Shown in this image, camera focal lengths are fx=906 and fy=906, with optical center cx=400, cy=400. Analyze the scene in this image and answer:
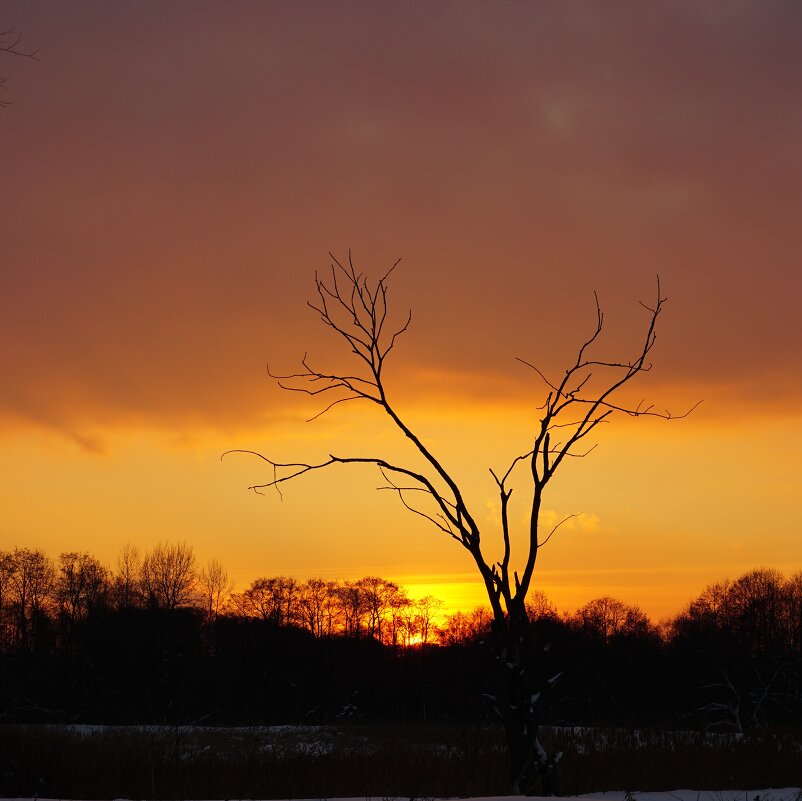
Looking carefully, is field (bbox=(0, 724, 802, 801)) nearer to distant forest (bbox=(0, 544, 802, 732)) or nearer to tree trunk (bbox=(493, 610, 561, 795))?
tree trunk (bbox=(493, 610, 561, 795))

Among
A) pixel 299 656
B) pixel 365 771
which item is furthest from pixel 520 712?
pixel 299 656

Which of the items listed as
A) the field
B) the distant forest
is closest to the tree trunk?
the field

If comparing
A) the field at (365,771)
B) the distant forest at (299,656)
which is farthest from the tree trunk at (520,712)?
the distant forest at (299,656)

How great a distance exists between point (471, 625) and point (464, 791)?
74.8 m

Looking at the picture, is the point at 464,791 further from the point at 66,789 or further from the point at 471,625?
the point at 471,625

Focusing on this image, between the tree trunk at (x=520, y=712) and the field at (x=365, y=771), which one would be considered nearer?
the tree trunk at (x=520, y=712)

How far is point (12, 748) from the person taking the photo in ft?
41.1

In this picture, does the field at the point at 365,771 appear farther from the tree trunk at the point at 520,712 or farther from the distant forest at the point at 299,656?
the distant forest at the point at 299,656

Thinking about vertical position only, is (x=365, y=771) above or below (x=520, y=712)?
below

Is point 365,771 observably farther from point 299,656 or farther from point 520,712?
point 299,656

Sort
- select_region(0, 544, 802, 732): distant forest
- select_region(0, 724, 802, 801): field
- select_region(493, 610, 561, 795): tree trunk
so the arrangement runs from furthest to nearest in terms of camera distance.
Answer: select_region(0, 544, 802, 732): distant forest → select_region(0, 724, 802, 801): field → select_region(493, 610, 561, 795): tree trunk

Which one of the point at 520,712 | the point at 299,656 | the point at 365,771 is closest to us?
the point at 520,712

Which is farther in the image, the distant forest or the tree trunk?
the distant forest

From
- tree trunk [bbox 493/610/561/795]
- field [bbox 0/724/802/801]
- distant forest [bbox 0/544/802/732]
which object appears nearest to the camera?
tree trunk [bbox 493/610/561/795]
